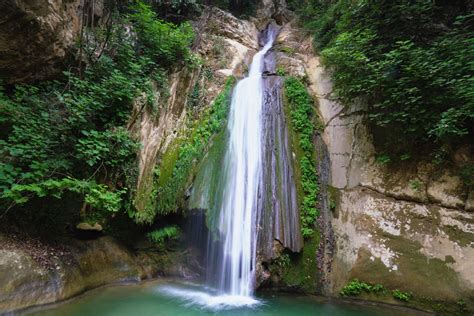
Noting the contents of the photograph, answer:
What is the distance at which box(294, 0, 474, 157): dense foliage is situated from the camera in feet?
14.4

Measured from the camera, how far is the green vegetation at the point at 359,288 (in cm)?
470

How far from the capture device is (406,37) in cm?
539

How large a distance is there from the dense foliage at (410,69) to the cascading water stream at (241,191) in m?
2.40

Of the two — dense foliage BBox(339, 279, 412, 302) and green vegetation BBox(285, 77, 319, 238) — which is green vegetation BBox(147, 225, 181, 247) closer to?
green vegetation BBox(285, 77, 319, 238)

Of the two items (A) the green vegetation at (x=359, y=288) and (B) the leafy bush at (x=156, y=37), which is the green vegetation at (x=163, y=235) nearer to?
(A) the green vegetation at (x=359, y=288)

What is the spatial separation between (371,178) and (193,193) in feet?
13.3

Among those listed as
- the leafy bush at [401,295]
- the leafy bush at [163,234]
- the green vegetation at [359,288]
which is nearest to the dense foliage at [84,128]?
the leafy bush at [163,234]

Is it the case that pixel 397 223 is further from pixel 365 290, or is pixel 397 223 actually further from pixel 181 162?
pixel 181 162

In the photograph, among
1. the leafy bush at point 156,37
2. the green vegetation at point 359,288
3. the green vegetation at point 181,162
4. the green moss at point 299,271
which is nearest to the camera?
the green vegetation at point 359,288

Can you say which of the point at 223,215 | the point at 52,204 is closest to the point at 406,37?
the point at 223,215

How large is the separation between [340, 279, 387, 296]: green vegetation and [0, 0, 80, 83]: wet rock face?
277 inches

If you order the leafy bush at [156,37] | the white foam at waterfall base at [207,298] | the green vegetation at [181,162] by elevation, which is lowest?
the white foam at waterfall base at [207,298]

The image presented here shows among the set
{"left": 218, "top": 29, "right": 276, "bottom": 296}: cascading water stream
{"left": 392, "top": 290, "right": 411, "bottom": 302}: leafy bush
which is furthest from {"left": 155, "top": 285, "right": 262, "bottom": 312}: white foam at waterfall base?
{"left": 392, "top": 290, "right": 411, "bottom": 302}: leafy bush

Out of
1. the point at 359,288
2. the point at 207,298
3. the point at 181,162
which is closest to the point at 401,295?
the point at 359,288
